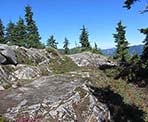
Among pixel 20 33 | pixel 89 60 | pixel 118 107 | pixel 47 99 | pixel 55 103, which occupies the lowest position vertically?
pixel 118 107

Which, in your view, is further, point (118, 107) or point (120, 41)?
point (120, 41)

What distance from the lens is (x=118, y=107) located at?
2541cm

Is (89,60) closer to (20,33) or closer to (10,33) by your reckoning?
(20,33)

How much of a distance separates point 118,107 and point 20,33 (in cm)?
6517

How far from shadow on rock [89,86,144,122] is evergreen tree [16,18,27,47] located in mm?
60172

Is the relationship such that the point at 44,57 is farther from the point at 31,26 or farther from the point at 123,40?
the point at 31,26

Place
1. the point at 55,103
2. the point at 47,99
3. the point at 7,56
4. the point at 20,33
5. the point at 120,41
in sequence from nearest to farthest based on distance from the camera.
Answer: the point at 55,103, the point at 47,99, the point at 7,56, the point at 120,41, the point at 20,33

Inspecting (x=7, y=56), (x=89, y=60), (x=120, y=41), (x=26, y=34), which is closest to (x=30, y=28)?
(x=26, y=34)

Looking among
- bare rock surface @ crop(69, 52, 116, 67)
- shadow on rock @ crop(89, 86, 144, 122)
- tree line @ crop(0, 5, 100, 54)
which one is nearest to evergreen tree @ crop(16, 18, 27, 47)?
tree line @ crop(0, 5, 100, 54)

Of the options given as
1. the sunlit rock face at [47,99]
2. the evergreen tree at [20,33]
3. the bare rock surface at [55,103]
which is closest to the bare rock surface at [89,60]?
the sunlit rock face at [47,99]

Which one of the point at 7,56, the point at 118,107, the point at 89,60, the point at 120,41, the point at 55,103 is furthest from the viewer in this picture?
the point at 120,41

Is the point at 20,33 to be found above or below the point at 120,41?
above

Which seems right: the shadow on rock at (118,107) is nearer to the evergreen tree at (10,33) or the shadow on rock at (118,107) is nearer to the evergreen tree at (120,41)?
the evergreen tree at (120,41)

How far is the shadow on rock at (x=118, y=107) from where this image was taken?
24.4 metres
